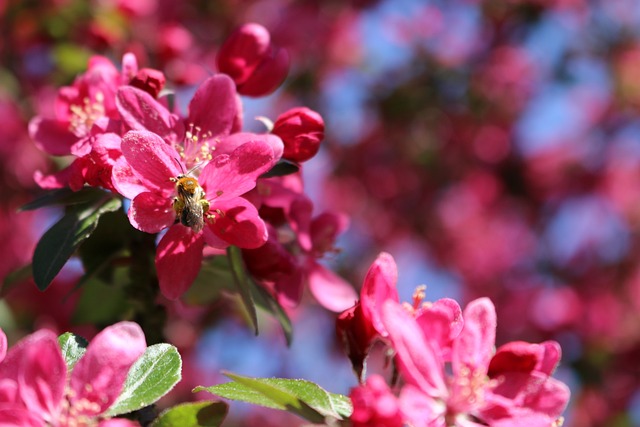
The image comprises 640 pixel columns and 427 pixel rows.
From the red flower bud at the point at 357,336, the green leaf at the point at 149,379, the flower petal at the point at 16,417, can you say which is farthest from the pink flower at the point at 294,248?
the flower petal at the point at 16,417

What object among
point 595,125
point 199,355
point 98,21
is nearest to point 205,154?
point 98,21

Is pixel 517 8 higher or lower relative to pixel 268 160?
higher

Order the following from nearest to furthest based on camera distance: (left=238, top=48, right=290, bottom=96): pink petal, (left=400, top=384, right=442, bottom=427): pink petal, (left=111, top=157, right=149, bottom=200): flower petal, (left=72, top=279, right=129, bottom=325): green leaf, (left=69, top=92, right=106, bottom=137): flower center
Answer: (left=400, top=384, right=442, bottom=427): pink petal
(left=111, top=157, right=149, bottom=200): flower petal
(left=69, top=92, right=106, bottom=137): flower center
(left=238, top=48, right=290, bottom=96): pink petal
(left=72, top=279, right=129, bottom=325): green leaf

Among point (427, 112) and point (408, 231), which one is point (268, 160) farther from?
point (408, 231)

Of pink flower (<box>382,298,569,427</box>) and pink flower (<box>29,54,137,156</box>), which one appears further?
pink flower (<box>29,54,137,156</box>)

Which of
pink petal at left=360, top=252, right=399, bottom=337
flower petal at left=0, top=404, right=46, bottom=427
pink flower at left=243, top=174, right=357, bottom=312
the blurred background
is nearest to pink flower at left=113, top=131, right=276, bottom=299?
pink flower at left=243, top=174, right=357, bottom=312

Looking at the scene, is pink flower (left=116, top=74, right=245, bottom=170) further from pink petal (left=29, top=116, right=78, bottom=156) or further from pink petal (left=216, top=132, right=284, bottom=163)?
pink petal (left=29, top=116, right=78, bottom=156)

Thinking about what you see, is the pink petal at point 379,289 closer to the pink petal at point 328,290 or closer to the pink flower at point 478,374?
the pink flower at point 478,374

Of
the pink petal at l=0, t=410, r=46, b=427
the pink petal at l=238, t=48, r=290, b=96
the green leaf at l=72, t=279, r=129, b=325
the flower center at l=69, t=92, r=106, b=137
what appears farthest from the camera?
the green leaf at l=72, t=279, r=129, b=325
